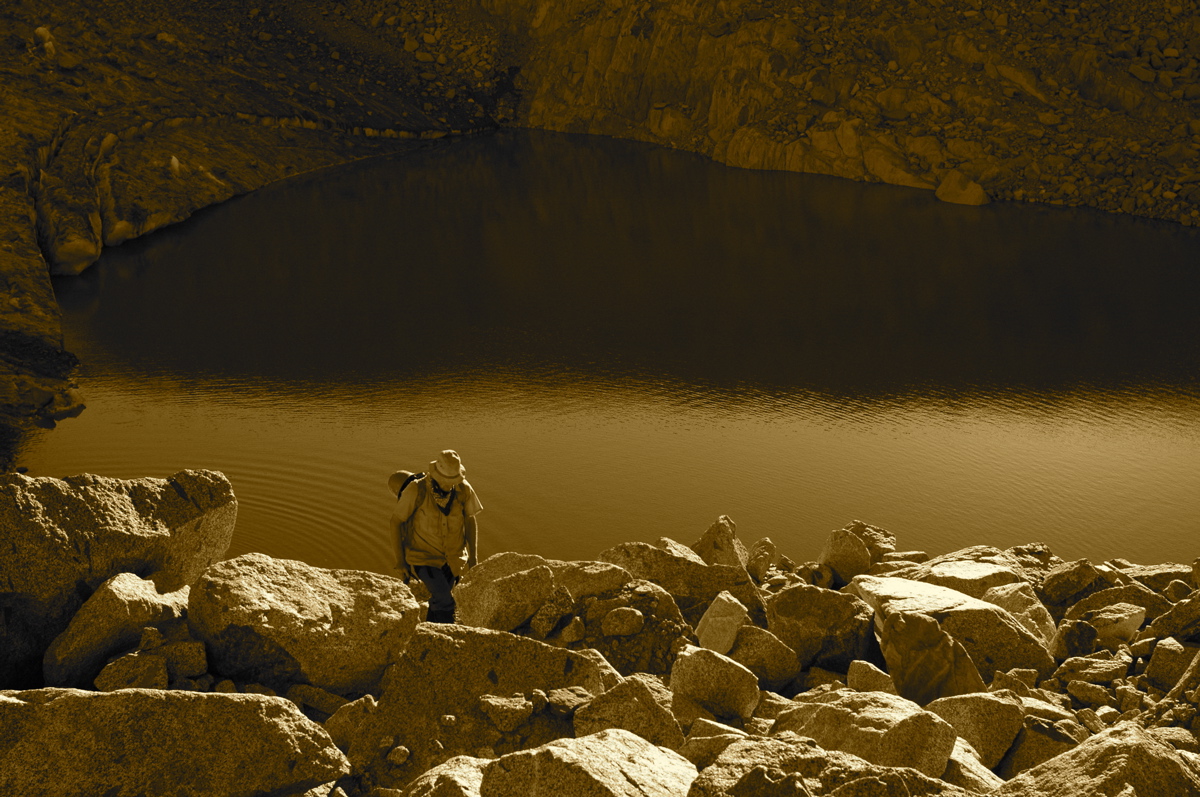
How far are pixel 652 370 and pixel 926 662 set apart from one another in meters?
10.5

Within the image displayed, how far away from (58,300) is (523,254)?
9786 mm

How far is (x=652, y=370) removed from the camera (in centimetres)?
1700

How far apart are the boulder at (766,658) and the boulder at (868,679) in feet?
1.37

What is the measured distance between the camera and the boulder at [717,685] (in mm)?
5910

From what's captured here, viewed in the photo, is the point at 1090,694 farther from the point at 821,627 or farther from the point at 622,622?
the point at 622,622

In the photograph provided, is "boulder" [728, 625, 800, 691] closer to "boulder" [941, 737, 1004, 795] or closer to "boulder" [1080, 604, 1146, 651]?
"boulder" [941, 737, 1004, 795]

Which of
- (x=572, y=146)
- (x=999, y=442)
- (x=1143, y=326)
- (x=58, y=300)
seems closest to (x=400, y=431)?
(x=999, y=442)

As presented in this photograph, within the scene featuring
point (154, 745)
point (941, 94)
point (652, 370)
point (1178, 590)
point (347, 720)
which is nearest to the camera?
point (154, 745)

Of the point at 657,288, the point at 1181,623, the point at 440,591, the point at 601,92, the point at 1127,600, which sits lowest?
the point at 440,591

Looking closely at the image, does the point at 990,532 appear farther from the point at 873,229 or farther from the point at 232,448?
the point at 873,229

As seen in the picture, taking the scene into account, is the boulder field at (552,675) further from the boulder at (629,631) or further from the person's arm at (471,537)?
the person's arm at (471,537)

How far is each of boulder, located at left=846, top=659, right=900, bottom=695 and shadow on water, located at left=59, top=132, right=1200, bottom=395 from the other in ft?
32.4

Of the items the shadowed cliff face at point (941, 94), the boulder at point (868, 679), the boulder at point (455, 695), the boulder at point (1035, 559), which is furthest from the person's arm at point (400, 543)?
the shadowed cliff face at point (941, 94)

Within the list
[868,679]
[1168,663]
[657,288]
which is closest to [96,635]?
[868,679]
